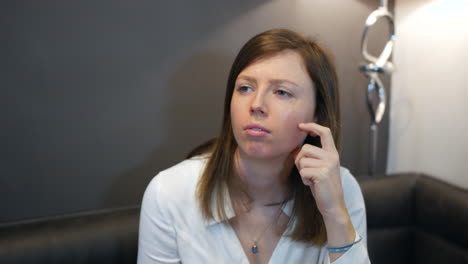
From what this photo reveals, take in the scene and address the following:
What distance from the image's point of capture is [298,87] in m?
1.03

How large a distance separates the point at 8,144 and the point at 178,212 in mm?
612

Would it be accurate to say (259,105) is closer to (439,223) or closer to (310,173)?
(310,173)

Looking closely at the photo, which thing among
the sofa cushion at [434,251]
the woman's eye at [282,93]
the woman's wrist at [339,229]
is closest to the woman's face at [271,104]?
the woman's eye at [282,93]

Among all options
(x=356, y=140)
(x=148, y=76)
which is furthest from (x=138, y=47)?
(x=356, y=140)

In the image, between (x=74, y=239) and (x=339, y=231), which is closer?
(x=339, y=231)

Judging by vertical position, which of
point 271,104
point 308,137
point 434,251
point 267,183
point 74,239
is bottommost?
point 434,251

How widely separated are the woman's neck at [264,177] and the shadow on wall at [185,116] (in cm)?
47

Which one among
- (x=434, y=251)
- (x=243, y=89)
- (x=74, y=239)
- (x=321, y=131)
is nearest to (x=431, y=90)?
(x=434, y=251)

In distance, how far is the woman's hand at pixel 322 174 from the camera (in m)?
1.02

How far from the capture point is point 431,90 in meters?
1.79

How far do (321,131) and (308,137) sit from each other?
179mm

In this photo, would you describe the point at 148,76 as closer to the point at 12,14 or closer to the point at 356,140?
the point at 12,14

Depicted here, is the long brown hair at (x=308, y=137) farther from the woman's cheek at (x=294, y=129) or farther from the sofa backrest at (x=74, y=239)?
the sofa backrest at (x=74, y=239)

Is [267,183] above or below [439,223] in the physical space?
above
